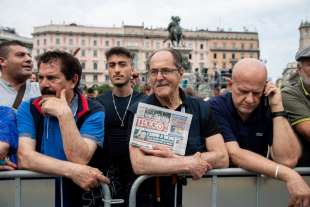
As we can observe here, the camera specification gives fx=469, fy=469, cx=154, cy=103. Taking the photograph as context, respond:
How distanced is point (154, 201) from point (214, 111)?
0.72 m

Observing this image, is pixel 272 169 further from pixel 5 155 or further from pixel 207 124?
pixel 5 155

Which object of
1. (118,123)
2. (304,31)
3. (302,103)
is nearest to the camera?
(302,103)

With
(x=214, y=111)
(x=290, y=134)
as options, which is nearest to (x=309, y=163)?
(x=290, y=134)

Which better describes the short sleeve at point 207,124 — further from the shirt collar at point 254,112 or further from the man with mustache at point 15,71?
the man with mustache at point 15,71

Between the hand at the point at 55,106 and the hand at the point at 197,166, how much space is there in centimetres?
81

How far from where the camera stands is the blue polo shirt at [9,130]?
9.85 ft

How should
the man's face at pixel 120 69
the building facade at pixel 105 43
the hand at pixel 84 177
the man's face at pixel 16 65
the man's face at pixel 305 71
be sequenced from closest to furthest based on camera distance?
1. the hand at pixel 84 177
2. the man's face at pixel 305 71
3. the man's face at pixel 16 65
4. the man's face at pixel 120 69
5. the building facade at pixel 105 43

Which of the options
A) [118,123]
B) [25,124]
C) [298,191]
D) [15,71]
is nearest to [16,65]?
[15,71]

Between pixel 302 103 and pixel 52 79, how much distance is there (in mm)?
1682

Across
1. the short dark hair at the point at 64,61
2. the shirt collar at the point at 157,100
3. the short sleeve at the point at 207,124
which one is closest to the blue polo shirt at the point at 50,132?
the short dark hair at the point at 64,61

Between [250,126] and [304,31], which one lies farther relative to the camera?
[304,31]

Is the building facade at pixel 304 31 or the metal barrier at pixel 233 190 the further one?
the building facade at pixel 304 31

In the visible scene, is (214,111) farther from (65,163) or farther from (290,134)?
(65,163)

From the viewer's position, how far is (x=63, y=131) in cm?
277
